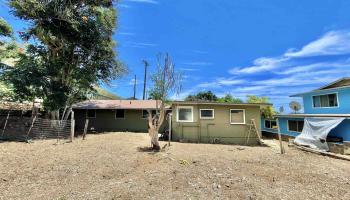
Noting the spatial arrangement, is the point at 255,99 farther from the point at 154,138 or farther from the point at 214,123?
the point at 154,138

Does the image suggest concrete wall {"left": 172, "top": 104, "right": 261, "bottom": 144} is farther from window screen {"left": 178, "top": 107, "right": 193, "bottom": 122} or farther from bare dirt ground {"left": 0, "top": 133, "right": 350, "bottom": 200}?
bare dirt ground {"left": 0, "top": 133, "right": 350, "bottom": 200}

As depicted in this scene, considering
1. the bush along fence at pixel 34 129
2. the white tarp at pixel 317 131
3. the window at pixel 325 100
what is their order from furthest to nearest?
the window at pixel 325 100 → the white tarp at pixel 317 131 → the bush along fence at pixel 34 129

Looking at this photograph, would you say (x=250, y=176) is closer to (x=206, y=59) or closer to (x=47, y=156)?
(x=47, y=156)

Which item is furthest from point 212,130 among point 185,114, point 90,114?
point 90,114

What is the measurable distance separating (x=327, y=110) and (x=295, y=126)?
7.97ft

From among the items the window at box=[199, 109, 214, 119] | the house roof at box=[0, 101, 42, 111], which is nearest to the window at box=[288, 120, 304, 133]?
the window at box=[199, 109, 214, 119]

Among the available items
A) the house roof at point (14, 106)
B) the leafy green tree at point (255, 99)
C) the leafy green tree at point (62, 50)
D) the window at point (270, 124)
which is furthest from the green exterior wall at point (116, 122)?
the leafy green tree at point (255, 99)

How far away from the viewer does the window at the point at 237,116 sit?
14477mm

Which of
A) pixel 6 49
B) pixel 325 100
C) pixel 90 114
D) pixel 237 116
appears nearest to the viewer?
pixel 237 116

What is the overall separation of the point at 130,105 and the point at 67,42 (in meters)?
7.67

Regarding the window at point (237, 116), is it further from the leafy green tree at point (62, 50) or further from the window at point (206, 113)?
the leafy green tree at point (62, 50)

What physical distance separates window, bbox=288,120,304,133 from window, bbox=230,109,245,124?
18.6ft

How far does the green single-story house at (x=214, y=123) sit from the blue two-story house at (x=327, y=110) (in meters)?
1.90

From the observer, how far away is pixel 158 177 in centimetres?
621
